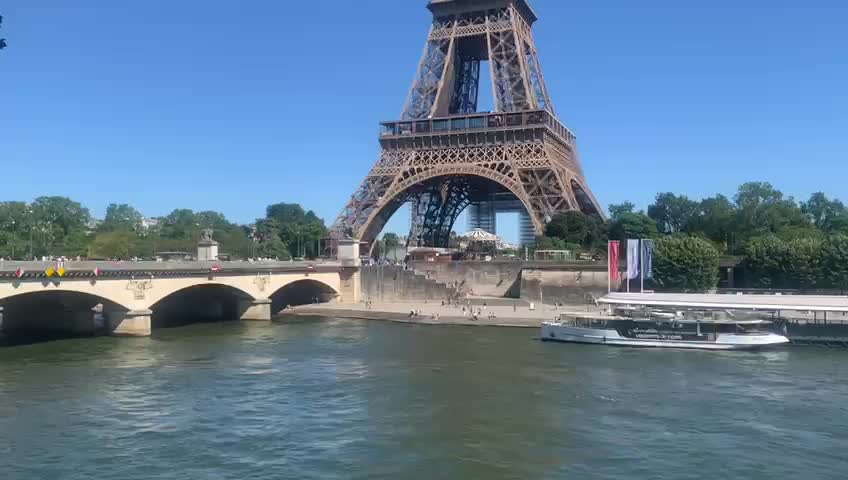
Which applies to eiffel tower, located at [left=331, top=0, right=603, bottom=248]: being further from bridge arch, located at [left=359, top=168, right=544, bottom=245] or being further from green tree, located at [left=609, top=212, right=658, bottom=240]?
green tree, located at [left=609, top=212, right=658, bottom=240]

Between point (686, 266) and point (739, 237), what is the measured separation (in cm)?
2318

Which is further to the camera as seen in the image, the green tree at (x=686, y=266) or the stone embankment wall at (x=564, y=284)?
the stone embankment wall at (x=564, y=284)

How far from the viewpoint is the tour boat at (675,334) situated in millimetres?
38375

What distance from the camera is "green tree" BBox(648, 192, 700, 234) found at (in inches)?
3565

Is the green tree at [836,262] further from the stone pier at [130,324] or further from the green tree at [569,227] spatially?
the stone pier at [130,324]

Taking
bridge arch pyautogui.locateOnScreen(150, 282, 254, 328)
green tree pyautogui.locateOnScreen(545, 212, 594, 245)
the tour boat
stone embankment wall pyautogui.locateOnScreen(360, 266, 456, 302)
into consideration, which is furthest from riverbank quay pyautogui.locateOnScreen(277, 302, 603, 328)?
green tree pyautogui.locateOnScreen(545, 212, 594, 245)

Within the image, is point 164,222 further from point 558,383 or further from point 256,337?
point 558,383

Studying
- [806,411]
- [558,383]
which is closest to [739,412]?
[806,411]

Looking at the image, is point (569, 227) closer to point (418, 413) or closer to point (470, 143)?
point (470, 143)

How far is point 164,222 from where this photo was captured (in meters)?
124

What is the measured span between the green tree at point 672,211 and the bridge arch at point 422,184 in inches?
1270

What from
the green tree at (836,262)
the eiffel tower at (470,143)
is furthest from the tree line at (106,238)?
the green tree at (836,262)

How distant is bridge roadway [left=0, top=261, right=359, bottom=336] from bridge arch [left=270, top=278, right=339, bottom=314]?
0.57 ft

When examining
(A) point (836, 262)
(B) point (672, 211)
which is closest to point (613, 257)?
(A) point (836, 262)
